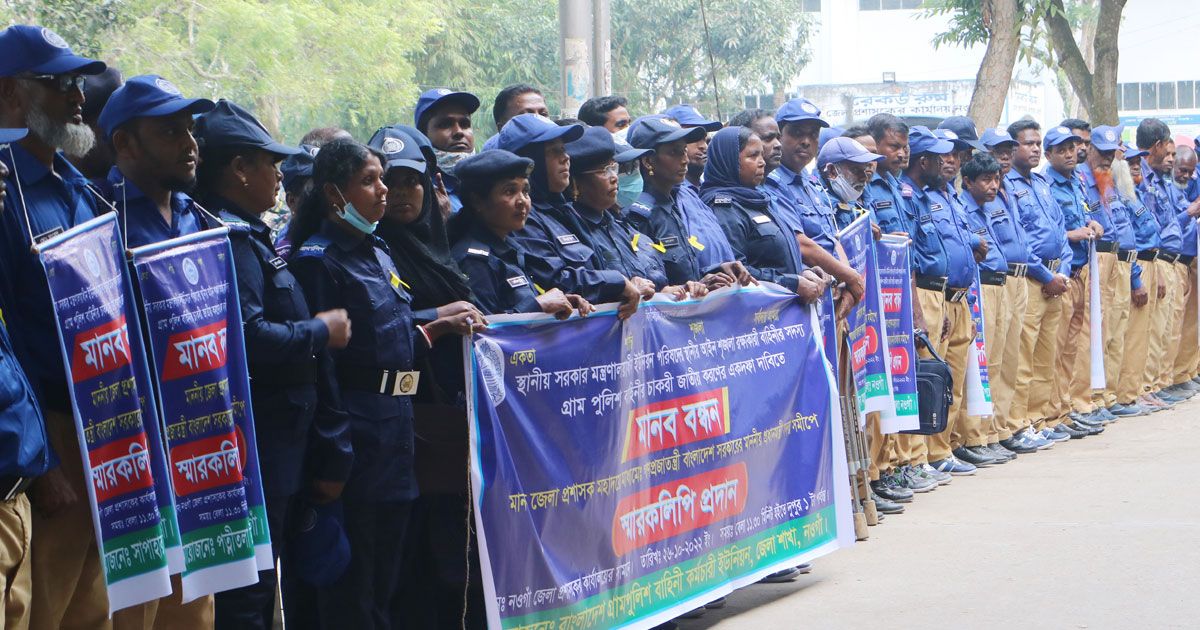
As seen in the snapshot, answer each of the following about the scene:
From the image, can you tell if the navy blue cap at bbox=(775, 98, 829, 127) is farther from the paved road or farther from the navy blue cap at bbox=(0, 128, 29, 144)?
the navy blue cap at bbox=(0, 128, 29, 144)

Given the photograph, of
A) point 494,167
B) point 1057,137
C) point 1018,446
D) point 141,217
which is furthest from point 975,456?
point 141,217

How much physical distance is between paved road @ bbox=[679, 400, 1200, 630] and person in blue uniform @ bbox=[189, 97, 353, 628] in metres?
2.27

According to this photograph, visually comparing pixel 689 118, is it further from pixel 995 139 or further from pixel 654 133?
pixel 995 139

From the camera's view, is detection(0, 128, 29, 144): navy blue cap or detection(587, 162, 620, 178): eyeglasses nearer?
detection(0, 128, 29, 144): navy blue cap

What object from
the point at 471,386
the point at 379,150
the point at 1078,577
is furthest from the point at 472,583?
the point at 1078,577

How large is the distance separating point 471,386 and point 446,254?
20.1 inches

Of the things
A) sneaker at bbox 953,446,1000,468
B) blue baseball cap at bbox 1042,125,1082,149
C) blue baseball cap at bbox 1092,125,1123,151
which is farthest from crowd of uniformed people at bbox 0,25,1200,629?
blue baseball cap at bbox 1092,125,1123,151

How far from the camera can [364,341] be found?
15.9ft

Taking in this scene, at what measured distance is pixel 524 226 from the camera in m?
5.88

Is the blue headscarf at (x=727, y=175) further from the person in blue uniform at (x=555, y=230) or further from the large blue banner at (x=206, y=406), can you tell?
the large blue banner at (x=206, y=406)

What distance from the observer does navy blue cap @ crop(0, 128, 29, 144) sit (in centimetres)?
371

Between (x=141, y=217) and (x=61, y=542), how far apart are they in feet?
3.22

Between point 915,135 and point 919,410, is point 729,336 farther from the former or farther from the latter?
point 915,135

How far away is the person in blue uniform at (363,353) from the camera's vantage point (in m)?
4.86
